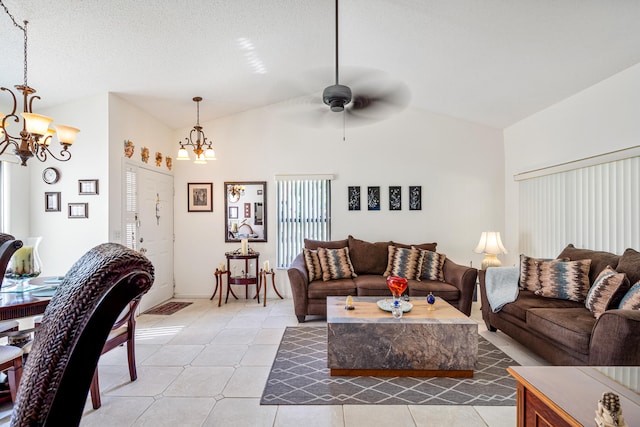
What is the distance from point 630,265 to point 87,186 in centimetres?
544

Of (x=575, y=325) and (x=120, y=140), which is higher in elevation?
(x=120, y=140)

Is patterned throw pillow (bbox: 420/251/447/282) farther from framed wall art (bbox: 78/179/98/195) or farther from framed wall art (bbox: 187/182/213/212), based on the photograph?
framed wall art (bbox: 78/179/98/195)

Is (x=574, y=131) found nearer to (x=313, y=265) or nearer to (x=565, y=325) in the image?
(x=565, y=325)

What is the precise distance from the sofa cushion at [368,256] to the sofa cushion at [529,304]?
175cm

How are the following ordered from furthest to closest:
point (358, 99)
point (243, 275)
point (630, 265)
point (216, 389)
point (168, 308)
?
point (243, 275) → point (168, 308) → point (358, 99) → point (630, 265) → point (216, 389)

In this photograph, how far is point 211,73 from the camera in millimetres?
3842

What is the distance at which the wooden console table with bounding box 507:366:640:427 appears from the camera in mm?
1105

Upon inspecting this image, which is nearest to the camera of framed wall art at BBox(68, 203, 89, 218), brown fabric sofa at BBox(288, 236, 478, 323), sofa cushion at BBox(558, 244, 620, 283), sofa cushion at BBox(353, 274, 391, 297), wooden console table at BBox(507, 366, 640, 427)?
wooden console table at BBox(507, 366, 640, 427)

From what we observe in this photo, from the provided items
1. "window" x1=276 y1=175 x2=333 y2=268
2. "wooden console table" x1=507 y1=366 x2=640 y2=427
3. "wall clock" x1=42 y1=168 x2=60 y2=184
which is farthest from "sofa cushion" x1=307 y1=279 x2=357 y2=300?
"wall clock" x1=42 y1=168 x2=60 y2=184

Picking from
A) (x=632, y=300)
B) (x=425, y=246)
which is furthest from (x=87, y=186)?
(x=632, y=300)

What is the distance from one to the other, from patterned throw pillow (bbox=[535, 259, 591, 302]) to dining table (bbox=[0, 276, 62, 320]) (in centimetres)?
427

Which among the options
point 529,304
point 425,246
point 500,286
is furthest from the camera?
point 425,246

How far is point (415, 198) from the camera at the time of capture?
530 cm

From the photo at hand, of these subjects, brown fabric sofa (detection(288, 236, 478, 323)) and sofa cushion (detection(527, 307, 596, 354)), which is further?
brown fabric sofa (detection(288, 236, 478, 323))
